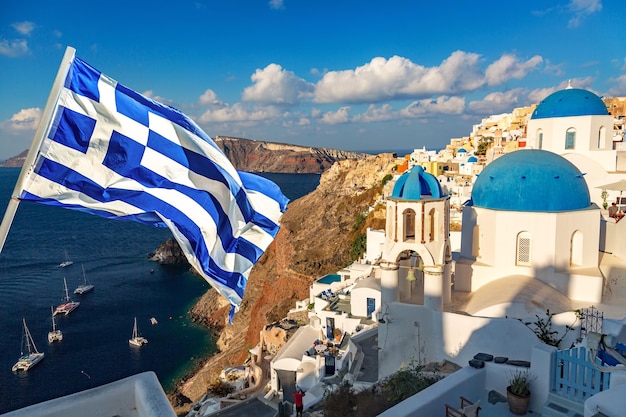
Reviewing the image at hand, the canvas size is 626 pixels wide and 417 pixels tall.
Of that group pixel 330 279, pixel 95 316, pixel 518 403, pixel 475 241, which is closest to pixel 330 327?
pixel 330 279

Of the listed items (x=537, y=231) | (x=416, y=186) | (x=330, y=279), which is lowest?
(x=330, y=279)

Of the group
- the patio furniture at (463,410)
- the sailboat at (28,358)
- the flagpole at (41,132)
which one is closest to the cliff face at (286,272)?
the sailboat at (28,358)

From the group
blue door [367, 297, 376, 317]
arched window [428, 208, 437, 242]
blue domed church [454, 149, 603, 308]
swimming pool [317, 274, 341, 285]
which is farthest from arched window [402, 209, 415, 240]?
swimming pool [317, 274, 341, 285]

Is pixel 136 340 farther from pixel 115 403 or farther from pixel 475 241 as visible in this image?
pixel 115 403

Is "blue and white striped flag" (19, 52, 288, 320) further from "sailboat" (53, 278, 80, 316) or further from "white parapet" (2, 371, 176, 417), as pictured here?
"sailboat" (53, 278, 80, 316)

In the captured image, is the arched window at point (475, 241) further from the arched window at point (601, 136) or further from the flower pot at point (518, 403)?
the arched window at point (601, 136)

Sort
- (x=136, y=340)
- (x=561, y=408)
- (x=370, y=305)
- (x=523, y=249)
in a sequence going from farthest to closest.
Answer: (x=136, y=340) → (x=370, y=305) → (x=523, y=249) → (x=561, y=408)
